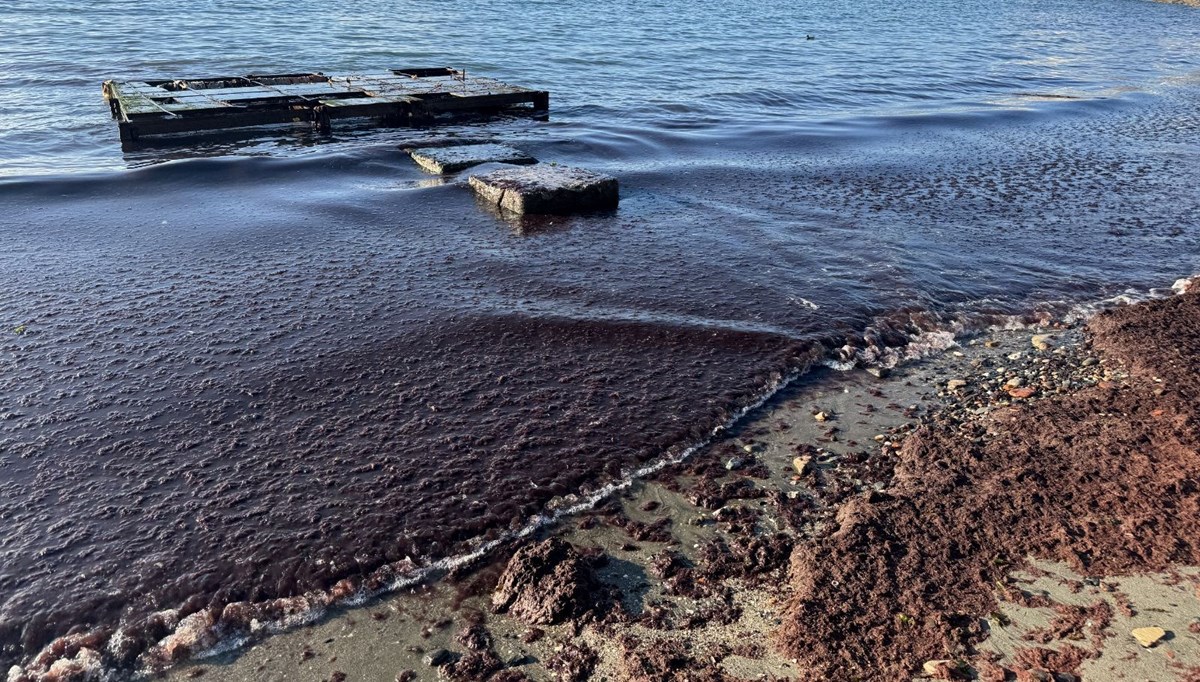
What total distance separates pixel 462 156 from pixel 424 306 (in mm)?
4729

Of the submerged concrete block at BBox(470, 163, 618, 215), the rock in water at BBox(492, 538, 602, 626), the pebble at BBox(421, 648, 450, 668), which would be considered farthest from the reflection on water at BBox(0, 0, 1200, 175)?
the pebble at BBox(421, 648, 450, 668)

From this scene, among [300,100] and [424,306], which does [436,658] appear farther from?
[300,100]

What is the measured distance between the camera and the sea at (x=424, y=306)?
3906 mm

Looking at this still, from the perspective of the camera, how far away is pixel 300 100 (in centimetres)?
1320

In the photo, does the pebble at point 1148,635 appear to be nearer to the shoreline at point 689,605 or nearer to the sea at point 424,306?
the shoreline at point 689,605

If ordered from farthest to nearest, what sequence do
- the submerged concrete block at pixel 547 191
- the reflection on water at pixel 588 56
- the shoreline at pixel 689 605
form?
the reflection on water at pixel 588 56 → the submerged concrete block at pixel 547 191 → the shoreline at pixel 689 605

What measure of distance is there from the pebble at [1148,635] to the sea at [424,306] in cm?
225

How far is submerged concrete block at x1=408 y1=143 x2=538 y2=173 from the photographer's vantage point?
1018 centimetres

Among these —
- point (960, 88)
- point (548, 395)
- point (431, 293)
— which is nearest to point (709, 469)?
point (548, 395)

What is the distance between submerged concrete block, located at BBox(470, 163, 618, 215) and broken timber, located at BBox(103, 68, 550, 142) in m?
5.17

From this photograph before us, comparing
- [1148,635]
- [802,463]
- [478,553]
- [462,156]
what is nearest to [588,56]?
[462,156]

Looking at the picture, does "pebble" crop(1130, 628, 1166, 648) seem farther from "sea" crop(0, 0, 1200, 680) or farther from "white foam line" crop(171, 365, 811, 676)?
"sea" crop(0, 0, 1200, 680)

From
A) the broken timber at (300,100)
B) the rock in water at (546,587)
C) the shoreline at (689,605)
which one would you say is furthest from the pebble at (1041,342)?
the broken timber at (300,100)

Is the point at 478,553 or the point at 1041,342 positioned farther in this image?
the point at 1041,342
